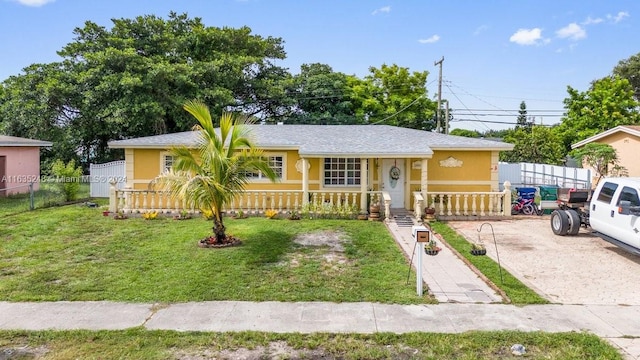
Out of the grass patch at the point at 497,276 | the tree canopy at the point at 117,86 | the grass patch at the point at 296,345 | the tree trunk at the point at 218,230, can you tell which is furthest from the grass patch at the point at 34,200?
the grass patch at the point at 497,276

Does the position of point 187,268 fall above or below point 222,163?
below

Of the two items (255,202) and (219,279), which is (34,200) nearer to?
(255,202)

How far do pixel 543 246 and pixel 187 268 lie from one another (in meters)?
8.28

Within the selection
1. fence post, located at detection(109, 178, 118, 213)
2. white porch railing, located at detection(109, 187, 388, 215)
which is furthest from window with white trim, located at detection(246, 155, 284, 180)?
fence post, located at detection(109, 178, 118, 213)

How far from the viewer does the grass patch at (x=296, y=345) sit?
15.2 feet

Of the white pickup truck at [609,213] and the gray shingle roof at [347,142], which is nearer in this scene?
the white pickup truck at [609,213]

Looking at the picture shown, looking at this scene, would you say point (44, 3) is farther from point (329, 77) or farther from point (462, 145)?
point (329, 77)

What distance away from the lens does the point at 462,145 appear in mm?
14516

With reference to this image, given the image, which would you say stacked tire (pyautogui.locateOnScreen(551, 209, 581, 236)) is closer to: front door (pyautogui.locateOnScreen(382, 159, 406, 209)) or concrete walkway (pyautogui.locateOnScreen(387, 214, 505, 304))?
concrete walkway (pyautogui.locateOnScreen(387, 214, 505, 304))

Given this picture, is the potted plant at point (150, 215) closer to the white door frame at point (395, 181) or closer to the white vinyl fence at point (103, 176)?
the white vinyl fence at point (103, 176)

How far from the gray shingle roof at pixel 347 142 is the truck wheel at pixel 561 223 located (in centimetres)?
387

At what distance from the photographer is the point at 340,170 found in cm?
1510

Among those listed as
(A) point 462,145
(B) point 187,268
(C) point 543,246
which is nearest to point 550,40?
(A) point 462,145

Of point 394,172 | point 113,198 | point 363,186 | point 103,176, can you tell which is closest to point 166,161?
point 113,198
